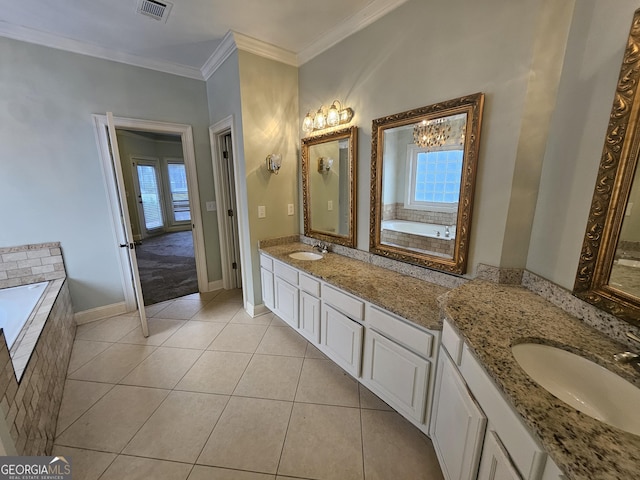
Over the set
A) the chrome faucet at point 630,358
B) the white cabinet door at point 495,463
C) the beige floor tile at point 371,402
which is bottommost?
the beige floor tile at point 371,402

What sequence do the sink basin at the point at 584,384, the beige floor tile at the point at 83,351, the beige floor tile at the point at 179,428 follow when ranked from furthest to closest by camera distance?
the beige floor tile at the point at 83,351 < the beige floor tile at the point at 179,428 < the sink basin at the point at 584,384

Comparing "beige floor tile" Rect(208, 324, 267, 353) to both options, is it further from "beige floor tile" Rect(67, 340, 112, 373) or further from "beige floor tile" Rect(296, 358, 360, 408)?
"beige floor tile" Rect(67, 340, 112, 373)

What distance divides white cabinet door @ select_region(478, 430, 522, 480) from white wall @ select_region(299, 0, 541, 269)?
3.11 ft

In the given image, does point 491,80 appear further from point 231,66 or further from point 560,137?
point 231,66

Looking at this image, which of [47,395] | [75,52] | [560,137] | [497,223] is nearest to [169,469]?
[47,395]

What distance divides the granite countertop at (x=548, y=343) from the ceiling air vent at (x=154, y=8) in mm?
2782

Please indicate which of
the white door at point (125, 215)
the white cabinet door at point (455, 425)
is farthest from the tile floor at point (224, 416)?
the white door at point (125, 215)

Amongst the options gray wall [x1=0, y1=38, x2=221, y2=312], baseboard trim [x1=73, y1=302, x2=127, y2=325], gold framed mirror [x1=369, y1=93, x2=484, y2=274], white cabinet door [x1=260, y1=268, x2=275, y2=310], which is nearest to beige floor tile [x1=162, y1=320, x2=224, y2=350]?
white cabinet door [x1=260, y1=268, x2=275, y2=310]

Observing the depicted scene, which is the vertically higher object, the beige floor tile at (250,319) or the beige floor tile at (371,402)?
the beige floor tile at (250,319)

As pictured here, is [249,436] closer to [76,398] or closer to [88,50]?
[76,398]

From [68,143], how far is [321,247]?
269 centimetres

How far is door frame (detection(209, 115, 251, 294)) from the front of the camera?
2.70 meters

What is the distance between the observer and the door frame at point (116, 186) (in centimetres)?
264

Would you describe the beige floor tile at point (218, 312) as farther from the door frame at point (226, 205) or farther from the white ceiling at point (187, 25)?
the white ceiling at point (187, 25)
